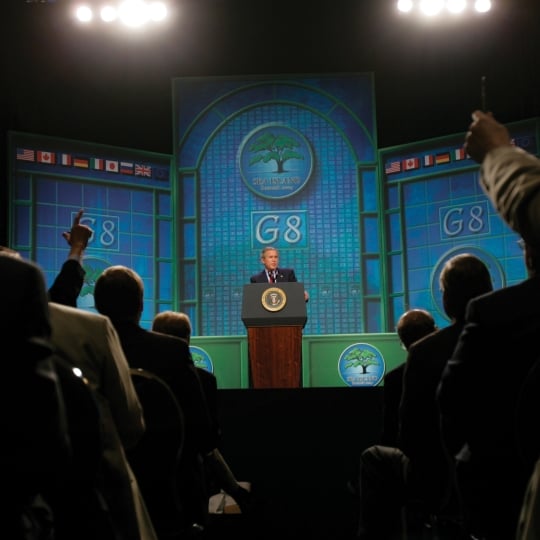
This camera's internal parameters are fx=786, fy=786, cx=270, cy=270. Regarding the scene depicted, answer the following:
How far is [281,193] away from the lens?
841 cm

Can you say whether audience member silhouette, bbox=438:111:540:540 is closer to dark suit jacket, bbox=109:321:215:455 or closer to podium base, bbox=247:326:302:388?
dark suit jacket, bbox=109:321:215:455

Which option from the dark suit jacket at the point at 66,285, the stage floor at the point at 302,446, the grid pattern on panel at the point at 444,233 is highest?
the grid pattern on panel at the point at 444,233

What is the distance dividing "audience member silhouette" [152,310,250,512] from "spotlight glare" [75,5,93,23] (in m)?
5.06

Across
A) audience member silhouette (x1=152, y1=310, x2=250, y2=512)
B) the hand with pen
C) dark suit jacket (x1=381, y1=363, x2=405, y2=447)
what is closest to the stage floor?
audience member silhouette (x1=152, y1=310, x2=250, y2=512)

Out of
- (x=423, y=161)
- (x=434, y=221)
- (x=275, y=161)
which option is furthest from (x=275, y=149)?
(x=434, y=221)

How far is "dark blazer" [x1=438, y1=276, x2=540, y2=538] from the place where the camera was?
135cm

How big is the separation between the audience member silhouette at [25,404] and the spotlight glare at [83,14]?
22.0 feet

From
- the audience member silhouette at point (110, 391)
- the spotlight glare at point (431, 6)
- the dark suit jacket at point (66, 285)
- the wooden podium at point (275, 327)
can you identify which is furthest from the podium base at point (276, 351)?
the audience member silhouette at point (110, 391)

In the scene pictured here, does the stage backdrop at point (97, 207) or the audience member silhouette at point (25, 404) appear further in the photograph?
the stage backdrop at point (97, 207)

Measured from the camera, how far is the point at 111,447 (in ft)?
5.84

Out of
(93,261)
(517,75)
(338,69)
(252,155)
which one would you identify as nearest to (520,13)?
(517,75)

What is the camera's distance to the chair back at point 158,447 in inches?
83.7

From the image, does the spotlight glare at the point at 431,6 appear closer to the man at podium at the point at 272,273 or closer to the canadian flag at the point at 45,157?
the man at podium at the point at 272,273

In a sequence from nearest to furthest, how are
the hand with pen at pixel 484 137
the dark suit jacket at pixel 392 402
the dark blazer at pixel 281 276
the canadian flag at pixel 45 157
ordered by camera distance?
the hand with pen at pixel 484 137 → the dark suit jacket at pixel 392 402 → the dark blazer at pixel 281 276 → the canadian flag at pixel 45 157
